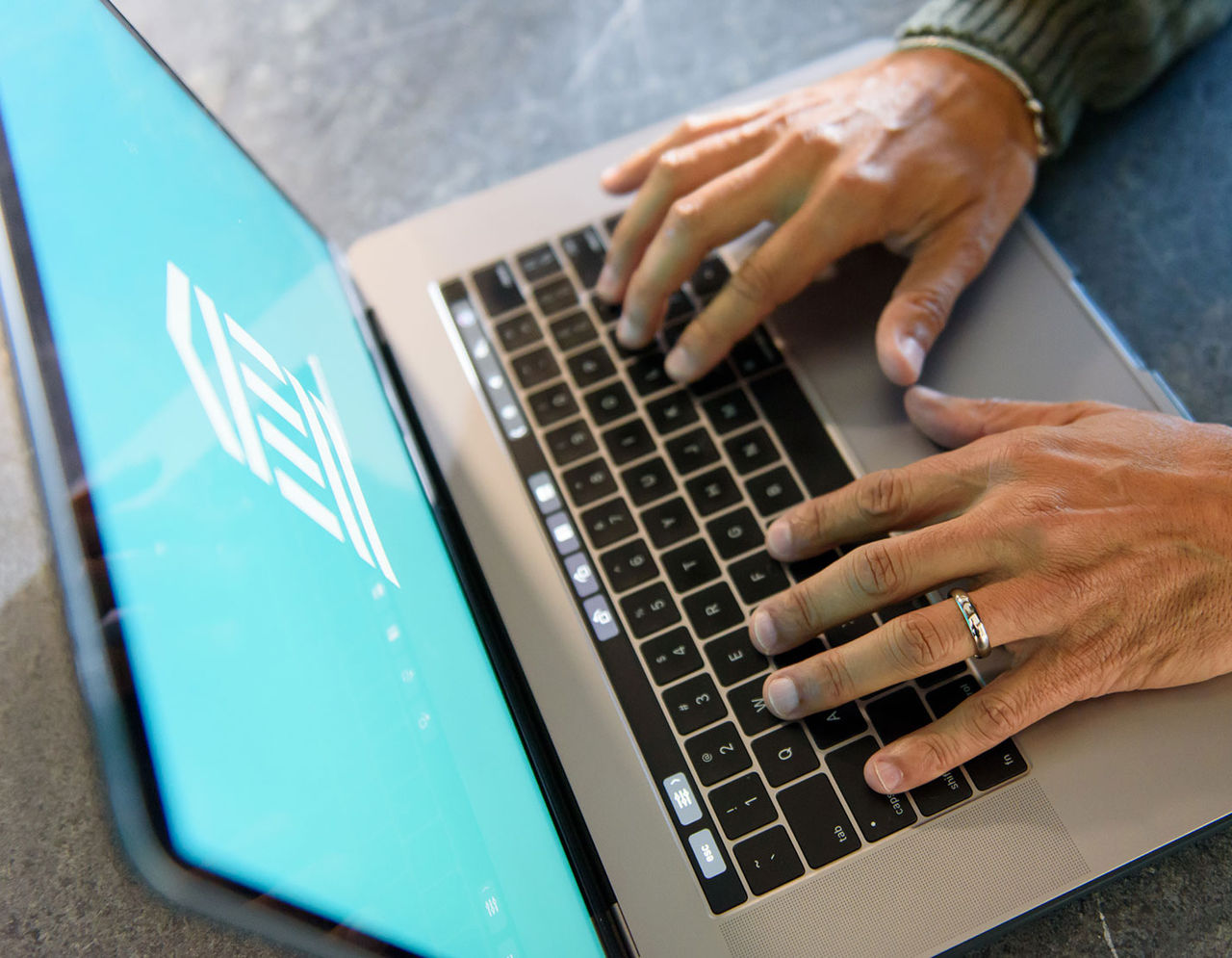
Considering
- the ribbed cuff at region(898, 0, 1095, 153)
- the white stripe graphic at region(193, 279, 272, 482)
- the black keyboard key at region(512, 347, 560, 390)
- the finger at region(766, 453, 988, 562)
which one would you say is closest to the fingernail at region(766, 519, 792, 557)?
the finger at region(766, 453, 988, 562)

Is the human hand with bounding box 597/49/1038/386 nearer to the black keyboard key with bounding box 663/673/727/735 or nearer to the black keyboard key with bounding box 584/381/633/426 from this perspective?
the black keyboard key with bounding box 584/381/633/426

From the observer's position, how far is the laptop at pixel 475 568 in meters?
0.27

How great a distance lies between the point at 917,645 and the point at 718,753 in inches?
5.3

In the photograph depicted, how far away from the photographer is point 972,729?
0.47 metres

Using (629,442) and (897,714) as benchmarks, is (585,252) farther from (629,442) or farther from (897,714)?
(897,714)

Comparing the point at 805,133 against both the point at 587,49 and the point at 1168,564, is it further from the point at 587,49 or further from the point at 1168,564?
the point at 1168,564

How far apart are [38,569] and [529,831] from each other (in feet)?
1.40

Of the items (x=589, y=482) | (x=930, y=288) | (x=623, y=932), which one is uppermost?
(x=930, y=288)

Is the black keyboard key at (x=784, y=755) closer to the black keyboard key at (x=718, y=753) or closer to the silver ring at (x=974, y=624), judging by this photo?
the black keyboard key at (x=718, y=753)

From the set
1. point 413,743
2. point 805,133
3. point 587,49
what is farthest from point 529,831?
point 587,49

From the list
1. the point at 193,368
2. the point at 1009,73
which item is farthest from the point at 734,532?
the point at 1009,73

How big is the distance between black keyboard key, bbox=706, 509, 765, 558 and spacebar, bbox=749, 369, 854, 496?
0.05 metres

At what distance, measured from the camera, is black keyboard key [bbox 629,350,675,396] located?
0.63 m

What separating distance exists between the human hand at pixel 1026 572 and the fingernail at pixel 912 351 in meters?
0.07
